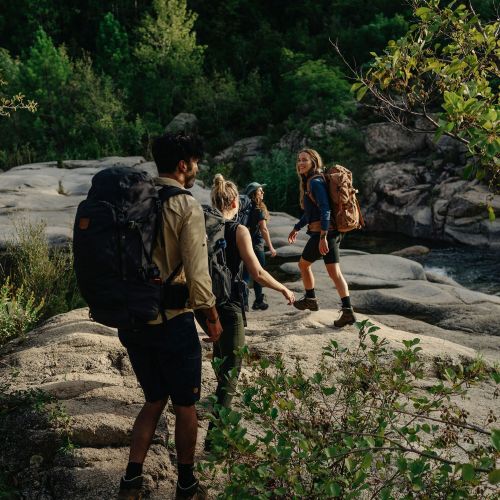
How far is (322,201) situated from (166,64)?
21218 mm

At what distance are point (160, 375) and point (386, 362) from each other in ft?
8.74

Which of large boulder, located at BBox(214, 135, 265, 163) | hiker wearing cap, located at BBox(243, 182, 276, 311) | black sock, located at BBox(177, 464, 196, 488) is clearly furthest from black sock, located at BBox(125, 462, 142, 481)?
large boulder, located at BBox(214, 135, 265, 163)

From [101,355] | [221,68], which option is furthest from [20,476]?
[221,68]

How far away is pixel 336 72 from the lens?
21.9m

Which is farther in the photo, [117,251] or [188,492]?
[188,492]

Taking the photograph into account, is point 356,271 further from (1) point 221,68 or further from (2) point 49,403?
(1) point 221,68

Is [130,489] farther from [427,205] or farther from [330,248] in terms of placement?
[427,205]

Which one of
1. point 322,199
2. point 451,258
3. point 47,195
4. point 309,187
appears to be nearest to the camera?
point 322,199

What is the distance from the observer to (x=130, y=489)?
120 inches

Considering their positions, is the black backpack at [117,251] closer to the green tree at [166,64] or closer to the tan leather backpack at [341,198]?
the tan leather backpack at [341,198]

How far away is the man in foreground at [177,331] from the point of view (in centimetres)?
290

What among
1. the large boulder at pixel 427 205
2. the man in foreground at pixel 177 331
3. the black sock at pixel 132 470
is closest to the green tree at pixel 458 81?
the man in foreground at pixel 177 331

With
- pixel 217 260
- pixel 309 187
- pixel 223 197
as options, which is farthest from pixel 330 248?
pixel 217 260

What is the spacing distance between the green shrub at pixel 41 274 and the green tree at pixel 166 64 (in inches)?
715
